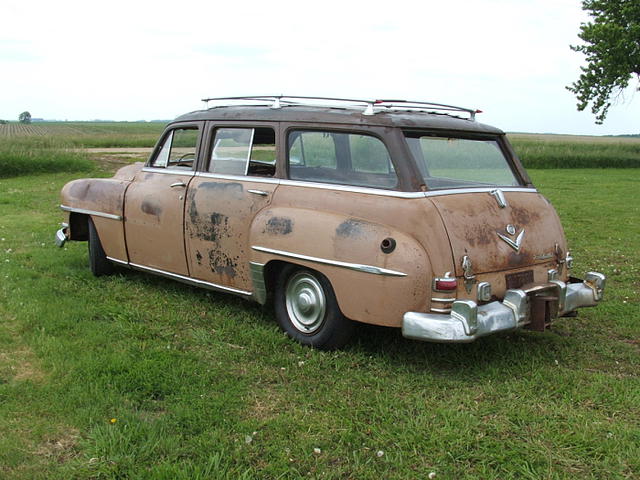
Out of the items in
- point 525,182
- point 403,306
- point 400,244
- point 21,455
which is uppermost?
point 525,182

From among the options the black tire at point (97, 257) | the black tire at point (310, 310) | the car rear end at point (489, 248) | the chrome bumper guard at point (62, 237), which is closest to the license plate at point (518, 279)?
the car rear end at point (489, 248)

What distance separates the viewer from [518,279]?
A: 4.60 meters

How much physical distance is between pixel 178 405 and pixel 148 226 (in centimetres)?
255

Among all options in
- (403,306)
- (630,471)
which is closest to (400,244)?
(403,306)

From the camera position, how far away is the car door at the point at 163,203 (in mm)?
5785

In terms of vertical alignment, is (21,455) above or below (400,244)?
below


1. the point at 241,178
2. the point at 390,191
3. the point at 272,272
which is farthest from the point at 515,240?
the point at 241,178

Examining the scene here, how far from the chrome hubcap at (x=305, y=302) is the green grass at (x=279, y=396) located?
0.63 ft

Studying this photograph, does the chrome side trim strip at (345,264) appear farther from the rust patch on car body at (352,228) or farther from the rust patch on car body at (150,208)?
the rust patch on car body at (150,208)

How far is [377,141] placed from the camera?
474 centimetres

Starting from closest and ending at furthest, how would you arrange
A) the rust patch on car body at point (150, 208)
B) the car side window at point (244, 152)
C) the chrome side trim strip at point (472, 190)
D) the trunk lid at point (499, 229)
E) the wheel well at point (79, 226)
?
the trunk lid at point (499, 229)
the chrome side trim strip at point (472, 190)
the car side window at point (244, 152)
the rust patch on car body at point (150, 208)
the wheel well at point (79, 226)

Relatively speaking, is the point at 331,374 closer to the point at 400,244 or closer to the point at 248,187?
the point at 400,244

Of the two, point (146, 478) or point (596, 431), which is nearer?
point (146, 478)

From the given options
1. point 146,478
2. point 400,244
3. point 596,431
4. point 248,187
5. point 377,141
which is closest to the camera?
point 146,478
